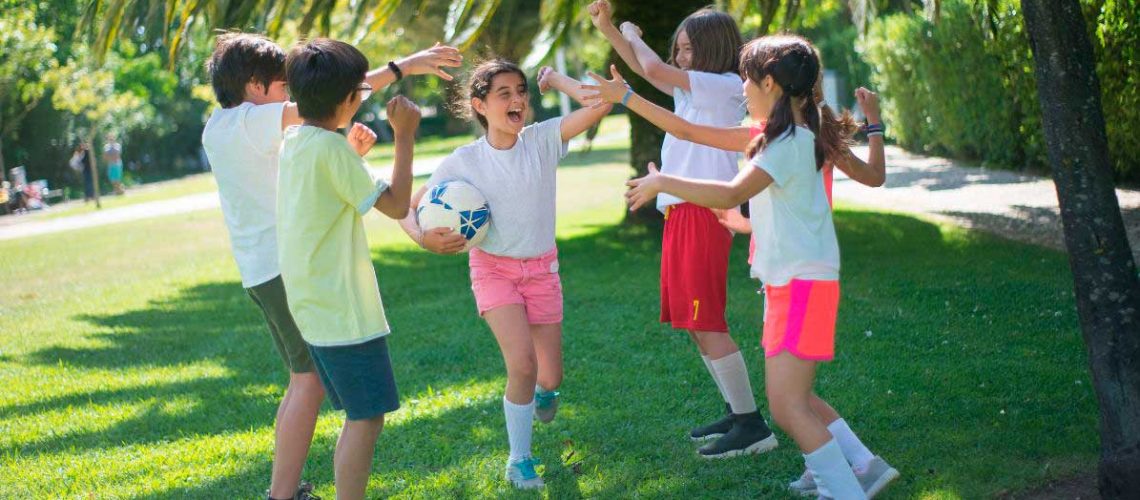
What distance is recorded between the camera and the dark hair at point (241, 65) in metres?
4.51

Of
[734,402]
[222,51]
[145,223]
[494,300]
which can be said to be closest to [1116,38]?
[734,402]

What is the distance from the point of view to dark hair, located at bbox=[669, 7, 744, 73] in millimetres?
5172

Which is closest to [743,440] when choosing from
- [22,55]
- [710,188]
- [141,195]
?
[710,188]

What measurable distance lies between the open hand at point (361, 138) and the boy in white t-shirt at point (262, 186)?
210mm

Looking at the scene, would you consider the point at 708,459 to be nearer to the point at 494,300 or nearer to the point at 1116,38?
the point at 494,300

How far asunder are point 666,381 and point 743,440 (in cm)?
139

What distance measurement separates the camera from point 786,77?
4.09m

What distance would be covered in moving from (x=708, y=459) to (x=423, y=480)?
124cm

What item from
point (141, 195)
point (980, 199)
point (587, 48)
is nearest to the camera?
point (980, 199)

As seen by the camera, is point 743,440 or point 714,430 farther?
point 714,430

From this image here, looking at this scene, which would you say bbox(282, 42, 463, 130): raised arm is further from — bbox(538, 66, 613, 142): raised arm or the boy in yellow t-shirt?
bbox(538, 66, 613, 142): raised arm

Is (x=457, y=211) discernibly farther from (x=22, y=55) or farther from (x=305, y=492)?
(x=22, y=55)

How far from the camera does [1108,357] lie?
4121 mm

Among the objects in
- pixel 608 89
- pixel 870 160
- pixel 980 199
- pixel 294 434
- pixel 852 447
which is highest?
pixel 608 89
